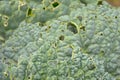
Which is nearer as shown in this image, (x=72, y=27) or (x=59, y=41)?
(x=59, y=41)

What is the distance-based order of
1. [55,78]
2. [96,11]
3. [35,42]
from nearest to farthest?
[55,78]
[35,42]
[96,11]

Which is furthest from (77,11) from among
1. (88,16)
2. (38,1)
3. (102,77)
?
(102,77)

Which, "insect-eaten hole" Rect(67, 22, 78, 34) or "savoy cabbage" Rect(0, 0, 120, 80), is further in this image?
"insect-eaten hole" Rect(67, 22, 78, 34)

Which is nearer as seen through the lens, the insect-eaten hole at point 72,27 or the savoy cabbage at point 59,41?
the savoy cabbage at point 59,41

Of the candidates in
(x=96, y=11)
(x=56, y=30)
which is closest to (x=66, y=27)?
(x=56, y=30)

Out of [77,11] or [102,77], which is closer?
[102,77]

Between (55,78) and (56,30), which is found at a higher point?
(56,30)

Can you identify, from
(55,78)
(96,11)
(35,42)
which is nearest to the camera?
(55,78)

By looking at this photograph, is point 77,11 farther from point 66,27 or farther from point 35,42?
point 35,42

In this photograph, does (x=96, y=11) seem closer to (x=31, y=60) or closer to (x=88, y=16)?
(x=88, y=16)
